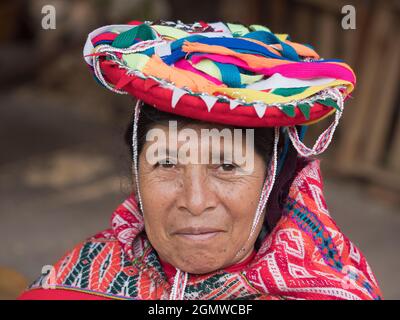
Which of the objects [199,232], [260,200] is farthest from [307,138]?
[199,232]

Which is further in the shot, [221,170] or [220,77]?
[221,170]

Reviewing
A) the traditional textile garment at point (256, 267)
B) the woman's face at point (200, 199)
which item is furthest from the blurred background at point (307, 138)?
the woman's face at point (200, 199)

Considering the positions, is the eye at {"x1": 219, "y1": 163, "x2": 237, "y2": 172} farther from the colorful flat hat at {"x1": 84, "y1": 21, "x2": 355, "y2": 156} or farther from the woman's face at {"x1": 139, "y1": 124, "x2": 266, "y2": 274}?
the colorful flat hat at {"x1": 84, "y1": 21, "x2": 355, "y2": 156}

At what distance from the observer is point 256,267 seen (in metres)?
2.04

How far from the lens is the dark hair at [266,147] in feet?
6.48

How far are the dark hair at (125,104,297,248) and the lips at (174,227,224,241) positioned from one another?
23 cm

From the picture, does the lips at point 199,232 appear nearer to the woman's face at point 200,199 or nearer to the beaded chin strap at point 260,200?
the woman's face at point 200,199

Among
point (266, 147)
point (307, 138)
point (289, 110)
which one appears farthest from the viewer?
point (307, 138)

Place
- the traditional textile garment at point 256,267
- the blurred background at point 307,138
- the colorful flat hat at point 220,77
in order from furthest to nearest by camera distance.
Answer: the blurred background at point 307,138 → the traditional textile garment at point 256,267 → the colorful flat hat at point 220,77

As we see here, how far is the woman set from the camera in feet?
6.06

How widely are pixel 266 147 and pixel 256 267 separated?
0.34 meters

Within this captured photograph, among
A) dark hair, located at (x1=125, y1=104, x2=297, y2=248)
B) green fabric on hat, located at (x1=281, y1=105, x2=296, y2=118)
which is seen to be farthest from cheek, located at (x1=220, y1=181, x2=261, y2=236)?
green fabric on hat, located at (x1=281, y1=105, x2=296, y2=118)

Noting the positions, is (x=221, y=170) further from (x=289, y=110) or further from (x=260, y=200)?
(x=289, y=110)

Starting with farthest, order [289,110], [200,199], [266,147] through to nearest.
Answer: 1. [266,147]
2. [200,199]
3. [289,110]
